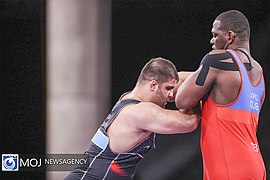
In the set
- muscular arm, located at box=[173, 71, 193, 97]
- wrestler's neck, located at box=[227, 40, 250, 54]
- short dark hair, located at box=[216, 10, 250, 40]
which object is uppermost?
short dark hair, located at box=[216, 10, 250, 40]

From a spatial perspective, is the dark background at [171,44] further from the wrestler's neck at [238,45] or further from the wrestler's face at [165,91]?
the wrestler's neck at [238,45]

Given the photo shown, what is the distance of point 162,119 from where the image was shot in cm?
293

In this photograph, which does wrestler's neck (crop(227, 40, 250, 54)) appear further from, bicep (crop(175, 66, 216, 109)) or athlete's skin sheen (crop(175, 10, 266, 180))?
bicep (crop(175, 66, 216, 109))

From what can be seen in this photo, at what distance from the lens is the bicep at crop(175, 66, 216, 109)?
8.49 ft

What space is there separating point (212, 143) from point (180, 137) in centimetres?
93

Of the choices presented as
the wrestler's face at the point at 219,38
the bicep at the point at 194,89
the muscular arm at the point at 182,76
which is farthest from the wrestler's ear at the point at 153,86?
the wrestler's face at the point at 219,38

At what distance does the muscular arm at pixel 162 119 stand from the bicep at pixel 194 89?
170mm

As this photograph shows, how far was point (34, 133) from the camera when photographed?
365 centimetres

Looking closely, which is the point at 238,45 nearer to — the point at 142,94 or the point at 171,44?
the point at 142,94

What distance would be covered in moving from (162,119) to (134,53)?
0.83 meters

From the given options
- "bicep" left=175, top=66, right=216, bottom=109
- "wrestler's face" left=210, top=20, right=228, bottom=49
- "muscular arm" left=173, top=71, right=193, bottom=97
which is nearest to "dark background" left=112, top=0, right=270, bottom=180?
"muscular arm" left=173, top=71, right=193, bottom=97

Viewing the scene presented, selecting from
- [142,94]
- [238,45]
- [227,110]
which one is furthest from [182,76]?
[227,110]

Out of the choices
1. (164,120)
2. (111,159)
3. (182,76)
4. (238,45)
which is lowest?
(111,159)

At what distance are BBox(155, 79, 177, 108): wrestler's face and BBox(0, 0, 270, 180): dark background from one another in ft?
1.55
